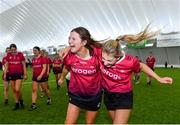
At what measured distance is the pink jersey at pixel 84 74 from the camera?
714 centimetres

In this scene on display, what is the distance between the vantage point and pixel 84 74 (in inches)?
282

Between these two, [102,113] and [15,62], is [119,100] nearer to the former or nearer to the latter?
[102,113]

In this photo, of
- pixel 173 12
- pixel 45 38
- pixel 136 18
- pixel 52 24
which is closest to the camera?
pixel 173 12

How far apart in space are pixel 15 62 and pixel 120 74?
7.10 m

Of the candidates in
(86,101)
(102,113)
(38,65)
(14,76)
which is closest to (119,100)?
(86,101)

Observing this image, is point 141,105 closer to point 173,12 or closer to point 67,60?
point 67,60

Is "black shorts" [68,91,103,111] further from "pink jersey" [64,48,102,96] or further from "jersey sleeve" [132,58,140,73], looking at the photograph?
"jersey sleeve" [132,58,140,73]

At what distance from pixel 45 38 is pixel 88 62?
8391 cm

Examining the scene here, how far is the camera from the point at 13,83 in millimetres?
13828

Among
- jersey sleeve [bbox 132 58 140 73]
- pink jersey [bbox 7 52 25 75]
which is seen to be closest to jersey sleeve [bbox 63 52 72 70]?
jersey sleeve [bbox 132 58 140 73]

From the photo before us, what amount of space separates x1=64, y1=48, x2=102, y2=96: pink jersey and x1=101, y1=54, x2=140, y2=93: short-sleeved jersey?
0.46 feet

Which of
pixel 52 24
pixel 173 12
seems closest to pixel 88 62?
pixel 173 12

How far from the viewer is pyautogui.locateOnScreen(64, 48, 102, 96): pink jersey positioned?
714 centimetres

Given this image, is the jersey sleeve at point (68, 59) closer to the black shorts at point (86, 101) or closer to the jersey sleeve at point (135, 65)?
the black shorts at point (86, 101)
